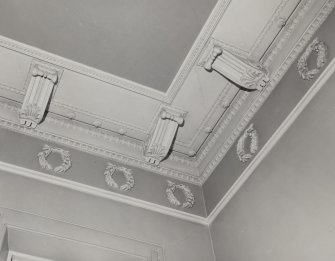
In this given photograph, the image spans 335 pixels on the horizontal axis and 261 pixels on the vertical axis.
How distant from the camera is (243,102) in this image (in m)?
5.12

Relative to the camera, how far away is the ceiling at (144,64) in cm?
459

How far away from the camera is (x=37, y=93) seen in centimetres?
493

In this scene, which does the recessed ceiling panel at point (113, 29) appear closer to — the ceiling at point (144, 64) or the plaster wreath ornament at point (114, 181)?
the ceiling at point (144, 64)

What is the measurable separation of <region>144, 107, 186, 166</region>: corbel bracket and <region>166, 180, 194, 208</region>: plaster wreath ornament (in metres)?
0.37

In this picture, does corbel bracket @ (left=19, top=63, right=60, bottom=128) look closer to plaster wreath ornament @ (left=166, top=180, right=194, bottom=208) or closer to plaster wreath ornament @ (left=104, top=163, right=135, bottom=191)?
plaster wreath ornament @ (left=104, top=163, right=135, bottom=191)

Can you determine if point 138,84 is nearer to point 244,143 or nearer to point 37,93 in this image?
point 37,93

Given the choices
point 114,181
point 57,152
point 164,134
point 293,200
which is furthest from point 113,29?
point 293,200

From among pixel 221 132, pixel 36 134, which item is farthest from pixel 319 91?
pixel 36 134

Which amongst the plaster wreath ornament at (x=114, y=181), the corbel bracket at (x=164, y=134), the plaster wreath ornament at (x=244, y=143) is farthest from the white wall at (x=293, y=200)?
the plaster wreath ornament at (x=114, y=181)

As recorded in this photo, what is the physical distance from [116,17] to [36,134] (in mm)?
1556

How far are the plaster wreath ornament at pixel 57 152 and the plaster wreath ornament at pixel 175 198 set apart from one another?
117 centimetres

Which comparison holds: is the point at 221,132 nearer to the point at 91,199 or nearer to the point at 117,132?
the point at 117,132

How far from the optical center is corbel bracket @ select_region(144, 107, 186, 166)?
17.2 feet

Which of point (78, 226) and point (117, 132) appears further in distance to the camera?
point (117, 132)
